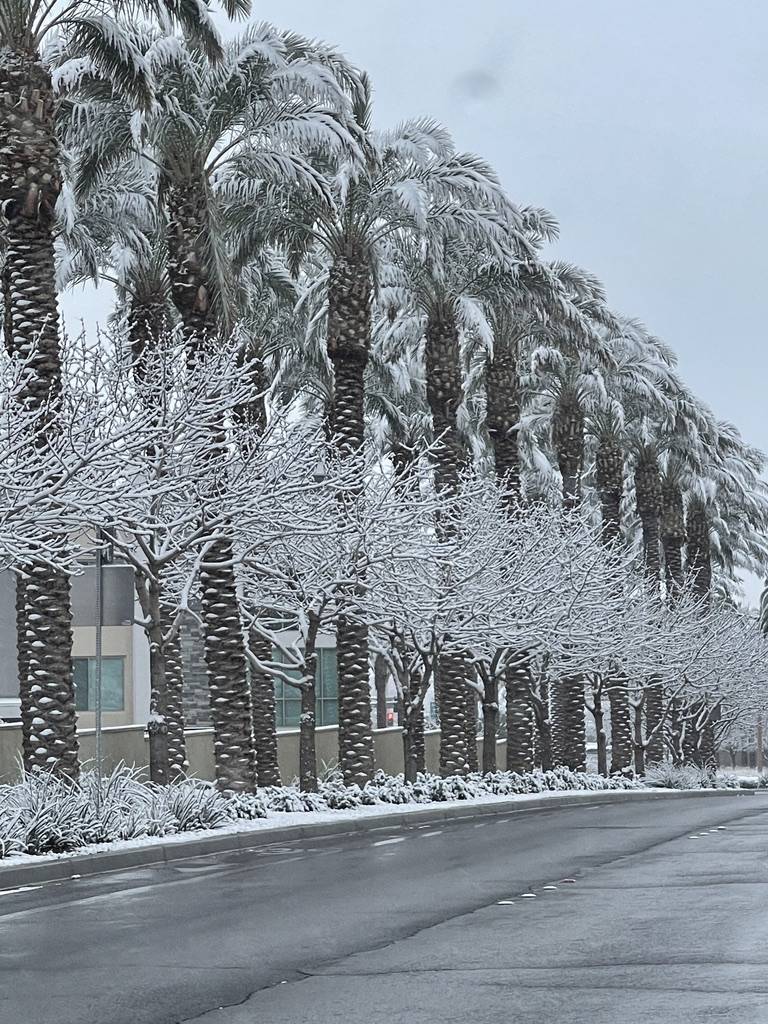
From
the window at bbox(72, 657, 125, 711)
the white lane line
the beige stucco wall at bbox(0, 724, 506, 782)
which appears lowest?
the white lane line

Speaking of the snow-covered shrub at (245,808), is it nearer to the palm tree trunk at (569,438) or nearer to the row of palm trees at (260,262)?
the row of palm trees at (260,262)

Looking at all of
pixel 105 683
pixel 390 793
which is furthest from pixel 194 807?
pixel 105 683

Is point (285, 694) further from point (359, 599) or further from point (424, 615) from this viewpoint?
point (359, 599)

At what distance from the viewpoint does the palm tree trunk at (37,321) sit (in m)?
20.4

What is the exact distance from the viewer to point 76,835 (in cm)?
1745

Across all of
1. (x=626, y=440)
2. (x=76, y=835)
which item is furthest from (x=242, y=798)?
(x=626, y=440)

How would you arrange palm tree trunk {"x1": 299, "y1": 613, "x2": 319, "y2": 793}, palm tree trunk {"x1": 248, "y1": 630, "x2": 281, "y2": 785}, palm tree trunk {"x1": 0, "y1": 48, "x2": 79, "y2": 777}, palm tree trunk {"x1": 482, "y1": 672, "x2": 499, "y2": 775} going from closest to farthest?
palm tree trunk {"x1": 0, "y1": 48, "x2": 79, "y2": 777} → palm tree trunk {"x1": 299, "y1": 613, "x2": 319, "y2": 793} → palm tree trunk {"x1": 248, "y1": 630, "x2": 281, "y2": 785} → palm tree trunk {"x1": 482, "y1": 672, "x2": 499, "y2": 775}

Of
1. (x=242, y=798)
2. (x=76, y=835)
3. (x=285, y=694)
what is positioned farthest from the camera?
(x=285, y=694)

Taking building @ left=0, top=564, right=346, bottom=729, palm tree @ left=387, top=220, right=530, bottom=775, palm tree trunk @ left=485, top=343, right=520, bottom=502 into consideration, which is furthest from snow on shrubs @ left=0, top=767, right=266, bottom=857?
building @ left=0, top=564, right=346, bottom=729

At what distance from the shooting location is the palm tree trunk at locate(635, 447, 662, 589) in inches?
2018

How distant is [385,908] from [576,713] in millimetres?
34717

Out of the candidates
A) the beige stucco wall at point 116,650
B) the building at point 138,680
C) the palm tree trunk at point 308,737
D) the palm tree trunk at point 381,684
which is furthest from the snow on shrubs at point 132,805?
the palm tree trunk at point 381,684

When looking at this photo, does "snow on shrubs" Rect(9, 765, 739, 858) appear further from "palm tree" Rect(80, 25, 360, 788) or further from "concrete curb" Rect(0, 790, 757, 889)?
"palm tree" Rect(80, 25, 360, 788)

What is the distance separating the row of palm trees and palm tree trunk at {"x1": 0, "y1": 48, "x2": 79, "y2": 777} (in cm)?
3
